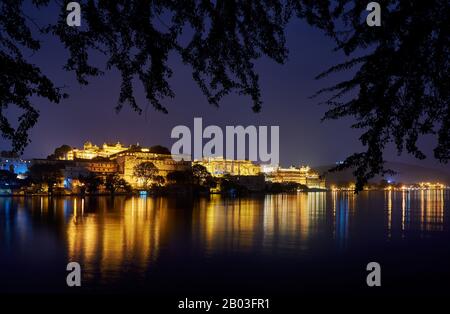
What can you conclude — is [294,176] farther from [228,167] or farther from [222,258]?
[222,258]

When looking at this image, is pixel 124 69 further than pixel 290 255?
No

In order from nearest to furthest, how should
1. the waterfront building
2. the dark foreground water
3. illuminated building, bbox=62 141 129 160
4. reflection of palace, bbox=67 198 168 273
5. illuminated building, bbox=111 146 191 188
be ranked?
the dark foreground water, reflection of palace, bbox=67 198 168 273, illuminated building, bbox=111 146 191 188, the waterfront building, illuminated building, bbox=62 141 129 160

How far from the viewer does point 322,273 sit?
45.3 ft

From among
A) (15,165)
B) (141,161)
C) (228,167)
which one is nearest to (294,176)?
(228,167)

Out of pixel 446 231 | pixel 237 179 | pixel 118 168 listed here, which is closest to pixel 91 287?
pixel 446 231

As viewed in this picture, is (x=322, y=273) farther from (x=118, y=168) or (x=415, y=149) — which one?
(x=118, y=168)

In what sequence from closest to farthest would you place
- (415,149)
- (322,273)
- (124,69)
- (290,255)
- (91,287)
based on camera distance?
(124,69) → (415,149) → (91,287) → (322,273) → (290,255)

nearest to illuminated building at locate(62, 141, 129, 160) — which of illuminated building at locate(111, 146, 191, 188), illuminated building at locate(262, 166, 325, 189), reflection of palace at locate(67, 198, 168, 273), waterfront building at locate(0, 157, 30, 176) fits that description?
waterfront building at locate(0, 157, 30, 176)

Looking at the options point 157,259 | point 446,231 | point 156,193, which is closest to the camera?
point 157,259

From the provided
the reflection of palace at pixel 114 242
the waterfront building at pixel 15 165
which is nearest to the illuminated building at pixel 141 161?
the waterfront building at pixel 15 165

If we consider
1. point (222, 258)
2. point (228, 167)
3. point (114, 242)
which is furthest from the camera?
point (228, 167)

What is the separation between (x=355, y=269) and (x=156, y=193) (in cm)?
6673

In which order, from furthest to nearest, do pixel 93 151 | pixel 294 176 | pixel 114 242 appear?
pixel 294 176, pixel 93 151, pixel 114 242

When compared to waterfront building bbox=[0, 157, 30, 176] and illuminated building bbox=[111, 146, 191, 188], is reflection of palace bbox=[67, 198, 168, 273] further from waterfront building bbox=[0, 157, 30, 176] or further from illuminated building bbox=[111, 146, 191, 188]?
waterfront building bbox=[0, 157, 30, 176]
